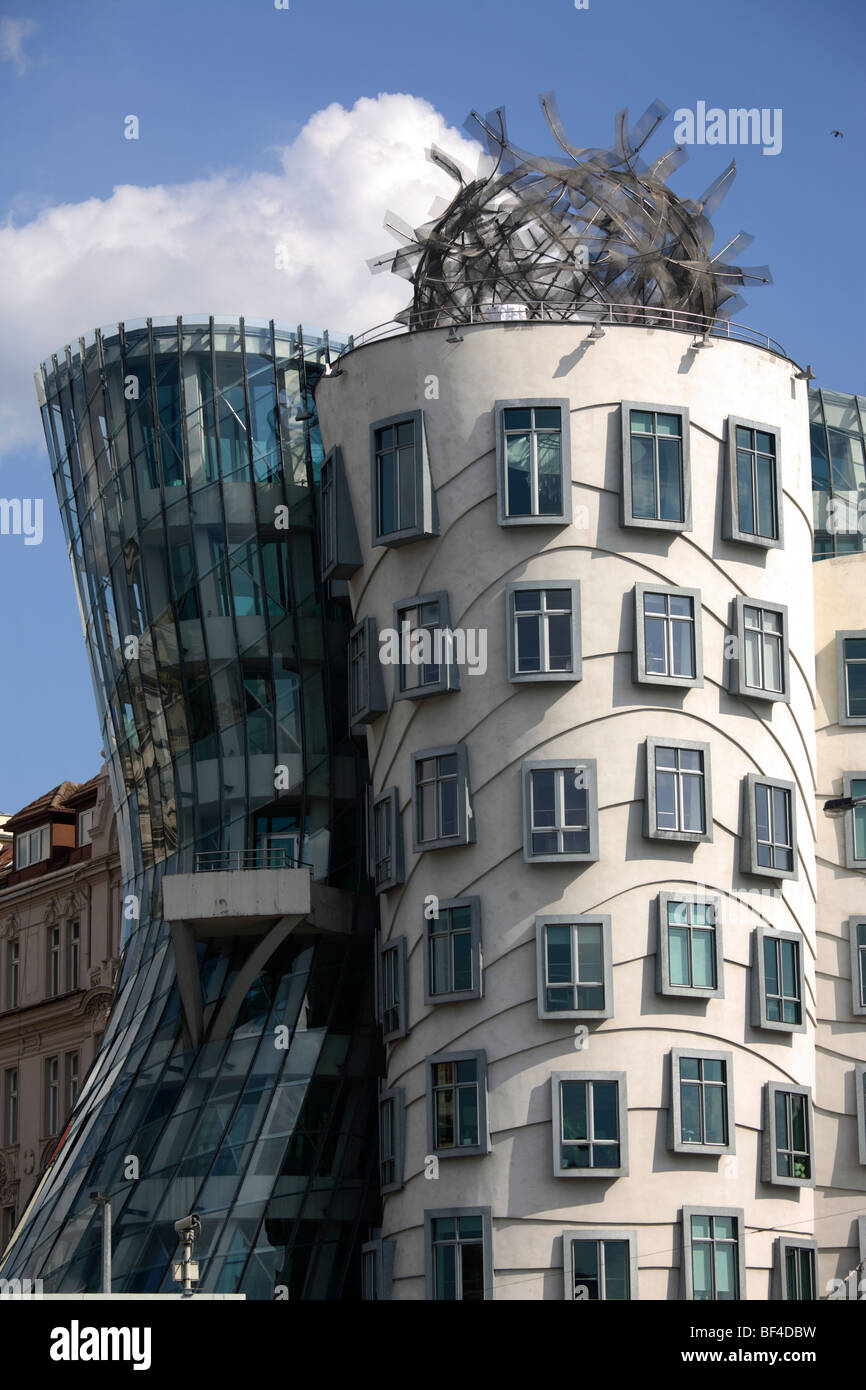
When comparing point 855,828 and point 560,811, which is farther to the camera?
point 855,828

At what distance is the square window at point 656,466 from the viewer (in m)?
46.9

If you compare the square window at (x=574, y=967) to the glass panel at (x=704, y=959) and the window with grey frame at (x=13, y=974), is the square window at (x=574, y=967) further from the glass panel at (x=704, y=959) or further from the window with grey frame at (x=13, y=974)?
the window with grey frame at (x=13, y=974)

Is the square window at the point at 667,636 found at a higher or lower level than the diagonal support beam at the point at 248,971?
higher

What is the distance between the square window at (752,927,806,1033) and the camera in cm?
4616

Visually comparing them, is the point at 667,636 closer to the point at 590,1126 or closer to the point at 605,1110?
the point at 605,1110

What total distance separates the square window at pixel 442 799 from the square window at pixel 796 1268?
9854 millimetres

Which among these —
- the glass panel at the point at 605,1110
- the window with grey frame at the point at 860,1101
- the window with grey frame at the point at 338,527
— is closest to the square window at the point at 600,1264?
the glass panel at the point at 605,1110

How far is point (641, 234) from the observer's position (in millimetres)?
50250

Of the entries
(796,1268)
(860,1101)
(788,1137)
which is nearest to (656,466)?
(788,1137)

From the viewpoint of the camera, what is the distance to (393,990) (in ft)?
157

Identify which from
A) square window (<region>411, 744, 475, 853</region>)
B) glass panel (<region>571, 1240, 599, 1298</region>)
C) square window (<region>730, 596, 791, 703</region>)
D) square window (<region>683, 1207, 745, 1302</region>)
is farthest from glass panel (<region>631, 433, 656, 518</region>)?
glass panel (<region>571, 1240, 599, 1298</region>)

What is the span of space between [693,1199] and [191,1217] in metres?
9.50

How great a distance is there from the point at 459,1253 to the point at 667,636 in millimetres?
12551

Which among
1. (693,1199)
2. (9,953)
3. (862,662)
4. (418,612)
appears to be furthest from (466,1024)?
(9,953)
